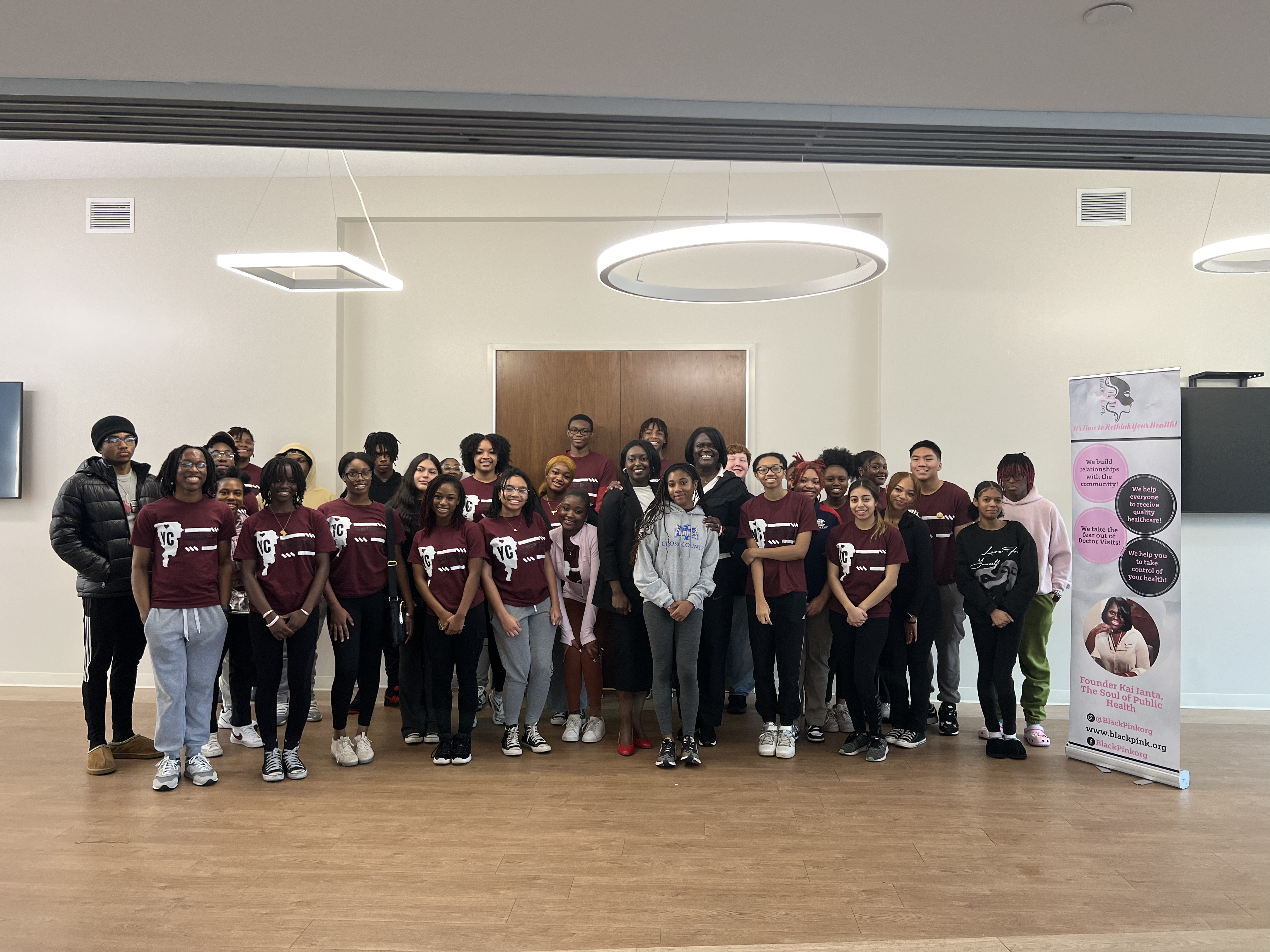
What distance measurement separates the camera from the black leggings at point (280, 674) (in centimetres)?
456

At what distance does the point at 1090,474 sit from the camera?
5.08 metres

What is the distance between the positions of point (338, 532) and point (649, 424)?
8.84 ft

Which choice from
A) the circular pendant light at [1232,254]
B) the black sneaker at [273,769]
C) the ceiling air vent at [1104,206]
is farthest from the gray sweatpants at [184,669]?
the ceiling air vent at [1104,206]

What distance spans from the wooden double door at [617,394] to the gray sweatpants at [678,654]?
2453mm

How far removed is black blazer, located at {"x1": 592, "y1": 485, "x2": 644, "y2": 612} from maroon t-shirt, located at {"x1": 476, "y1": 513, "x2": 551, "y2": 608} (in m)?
0.39

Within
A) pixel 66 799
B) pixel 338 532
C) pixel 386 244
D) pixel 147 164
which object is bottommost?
pixel 66 799

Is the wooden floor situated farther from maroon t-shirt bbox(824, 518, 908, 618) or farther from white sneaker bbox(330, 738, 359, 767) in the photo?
maroon t-shirt bbox(824, 518, 908, 618)

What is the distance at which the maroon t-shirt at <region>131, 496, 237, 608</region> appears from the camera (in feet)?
14.4

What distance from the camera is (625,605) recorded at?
5.02 m

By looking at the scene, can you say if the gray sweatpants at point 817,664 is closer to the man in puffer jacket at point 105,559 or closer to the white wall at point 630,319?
the white wall at point 630,319

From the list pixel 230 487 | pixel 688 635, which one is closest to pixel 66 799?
pixel 230 487

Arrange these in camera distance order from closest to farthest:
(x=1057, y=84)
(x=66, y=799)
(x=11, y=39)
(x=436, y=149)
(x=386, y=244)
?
(x=11, y=39) < (x=1057, y=84) < (x=436, y=149) < (x=66, y=799) < (x=386, y=244)

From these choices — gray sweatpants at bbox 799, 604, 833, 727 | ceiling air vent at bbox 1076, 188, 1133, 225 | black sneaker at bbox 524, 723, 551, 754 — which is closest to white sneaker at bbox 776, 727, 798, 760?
gray sweatpants at bbox 799, 604, 833, 727

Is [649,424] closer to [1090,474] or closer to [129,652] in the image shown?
[1090,474]
